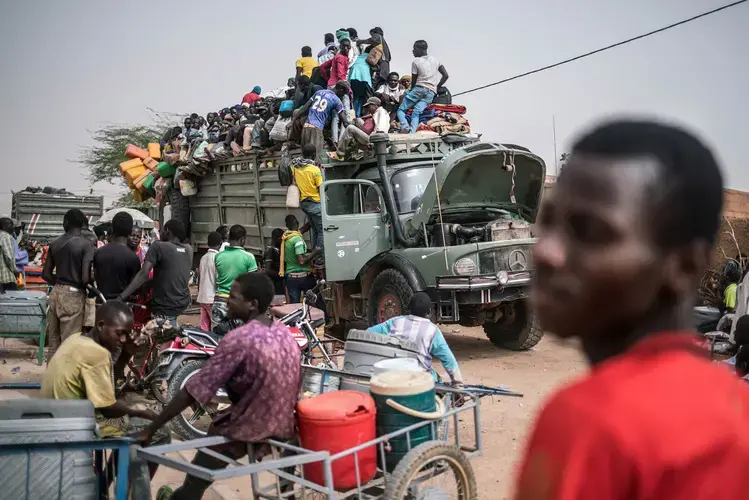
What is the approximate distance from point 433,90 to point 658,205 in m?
10.5

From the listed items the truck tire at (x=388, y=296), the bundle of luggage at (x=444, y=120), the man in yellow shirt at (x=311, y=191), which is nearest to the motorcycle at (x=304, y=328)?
the truck tire at (x=388, y=296)

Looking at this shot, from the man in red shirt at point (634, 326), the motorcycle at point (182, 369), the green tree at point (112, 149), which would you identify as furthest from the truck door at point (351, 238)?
the green tree at point (112, 149)

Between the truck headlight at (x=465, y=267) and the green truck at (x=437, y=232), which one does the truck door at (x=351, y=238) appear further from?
the truck headlight at (x=465, y=267)

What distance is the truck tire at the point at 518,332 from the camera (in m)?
8.72

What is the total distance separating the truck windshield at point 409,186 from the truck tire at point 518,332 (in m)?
1.83

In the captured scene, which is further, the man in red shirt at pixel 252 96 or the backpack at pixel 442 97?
the man in red shirt at pixel 252 96

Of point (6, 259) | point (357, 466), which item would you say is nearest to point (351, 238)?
point (6, 259)

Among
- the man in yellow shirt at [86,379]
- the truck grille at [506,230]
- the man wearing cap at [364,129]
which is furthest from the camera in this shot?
the man wearing cap at [364,129]

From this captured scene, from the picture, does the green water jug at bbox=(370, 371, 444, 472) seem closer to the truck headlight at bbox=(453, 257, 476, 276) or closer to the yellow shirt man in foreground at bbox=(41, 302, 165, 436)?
the yellow shirt man in foreground at bbox=(41, 302, 165, 436)

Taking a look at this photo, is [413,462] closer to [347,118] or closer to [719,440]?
[719,440]

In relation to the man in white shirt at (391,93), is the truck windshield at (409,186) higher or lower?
lower

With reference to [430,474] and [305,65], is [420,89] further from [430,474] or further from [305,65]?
[430,474]

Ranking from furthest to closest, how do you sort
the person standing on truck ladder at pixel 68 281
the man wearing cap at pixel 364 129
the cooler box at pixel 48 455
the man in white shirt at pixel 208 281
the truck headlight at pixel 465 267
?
→ the man wearing cap at pixel 364 129
the truck headlight at pixel 465 267
the man in white shirt at pixel 208 281
the person standing on truck ladder at pixel 68 281
the cooler box at pixel 48 455

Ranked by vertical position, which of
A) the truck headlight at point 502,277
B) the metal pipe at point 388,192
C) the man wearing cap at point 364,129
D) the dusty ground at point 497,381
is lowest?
the dusty ground at point 497,381
